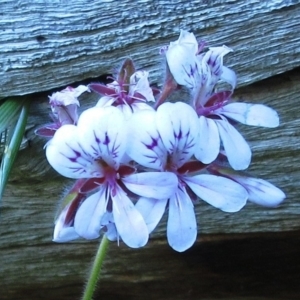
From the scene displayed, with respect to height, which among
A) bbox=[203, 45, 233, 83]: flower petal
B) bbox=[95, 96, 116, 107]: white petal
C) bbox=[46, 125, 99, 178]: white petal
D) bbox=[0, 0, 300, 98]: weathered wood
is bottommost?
bbox=[46, 125, 99, 178]: white petal

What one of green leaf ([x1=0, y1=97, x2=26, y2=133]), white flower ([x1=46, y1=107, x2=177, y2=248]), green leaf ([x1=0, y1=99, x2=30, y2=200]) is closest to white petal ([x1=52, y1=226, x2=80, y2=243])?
white flower ([x1=46, y1=107, x2=177, y2=248])

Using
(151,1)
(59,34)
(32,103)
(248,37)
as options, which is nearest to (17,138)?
(32,103)

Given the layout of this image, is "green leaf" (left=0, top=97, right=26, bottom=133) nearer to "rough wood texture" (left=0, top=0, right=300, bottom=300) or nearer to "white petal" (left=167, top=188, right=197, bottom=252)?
"rough wood texture" (left=0, top=0, right=300, bottom=300)

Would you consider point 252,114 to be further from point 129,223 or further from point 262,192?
point 129,223

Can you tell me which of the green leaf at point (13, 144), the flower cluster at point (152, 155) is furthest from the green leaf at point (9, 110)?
the flower cluster at point (152, 155)

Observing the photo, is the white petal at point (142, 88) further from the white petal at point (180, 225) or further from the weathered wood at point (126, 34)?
the weathered wood at point (126, 34)

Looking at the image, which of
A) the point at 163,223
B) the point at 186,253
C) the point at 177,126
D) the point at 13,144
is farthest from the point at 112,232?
the point at 186,253
